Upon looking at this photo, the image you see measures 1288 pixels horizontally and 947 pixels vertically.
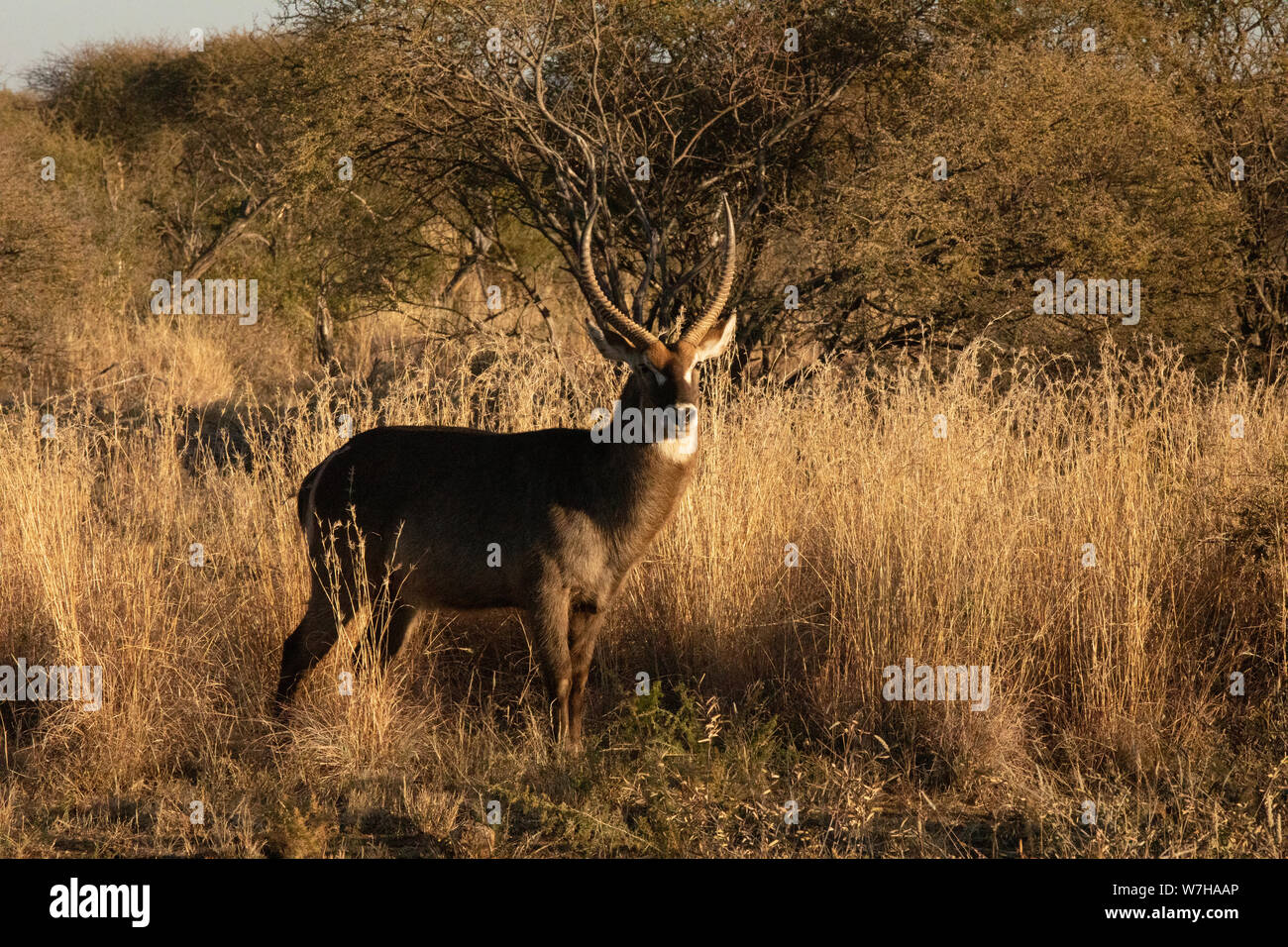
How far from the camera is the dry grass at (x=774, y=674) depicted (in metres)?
4.47

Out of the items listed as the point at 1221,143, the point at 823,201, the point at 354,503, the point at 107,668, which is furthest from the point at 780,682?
the point at 1221,143

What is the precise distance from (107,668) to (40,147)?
51.2 feet

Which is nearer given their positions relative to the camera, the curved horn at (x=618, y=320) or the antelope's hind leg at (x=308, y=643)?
the curved horn at (x=618, y=320)

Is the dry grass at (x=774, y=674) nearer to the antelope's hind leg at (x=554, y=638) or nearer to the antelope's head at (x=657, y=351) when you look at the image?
the antelope's hind leg at (x=554, y=638)

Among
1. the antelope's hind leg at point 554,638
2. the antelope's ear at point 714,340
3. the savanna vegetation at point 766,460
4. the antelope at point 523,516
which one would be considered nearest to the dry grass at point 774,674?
the savanna vegetation at point 766,460

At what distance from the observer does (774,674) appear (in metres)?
5.69

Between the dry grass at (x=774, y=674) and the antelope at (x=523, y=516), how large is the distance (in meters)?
0.36

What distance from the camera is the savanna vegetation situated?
4746 millimetres

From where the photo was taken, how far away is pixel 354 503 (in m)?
5.32

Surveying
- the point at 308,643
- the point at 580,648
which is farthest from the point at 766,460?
the point at 308,643

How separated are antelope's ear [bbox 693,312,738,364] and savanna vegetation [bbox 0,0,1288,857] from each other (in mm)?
1003

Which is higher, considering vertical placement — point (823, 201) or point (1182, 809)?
point (823, 201)

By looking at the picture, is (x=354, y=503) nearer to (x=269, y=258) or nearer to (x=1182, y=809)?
(x=1182, y=809)

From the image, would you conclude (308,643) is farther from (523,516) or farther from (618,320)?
→ (618,320)
